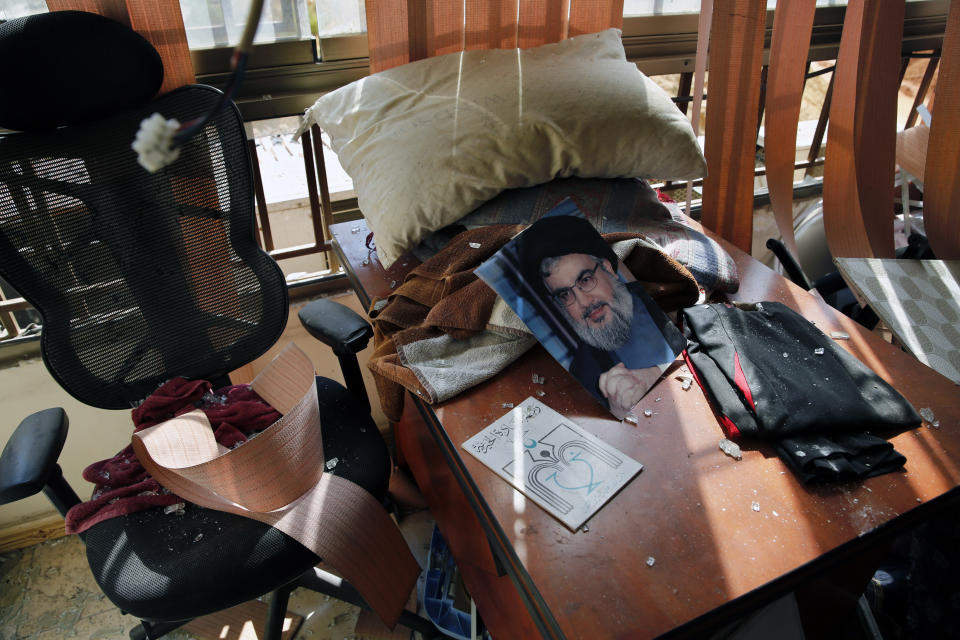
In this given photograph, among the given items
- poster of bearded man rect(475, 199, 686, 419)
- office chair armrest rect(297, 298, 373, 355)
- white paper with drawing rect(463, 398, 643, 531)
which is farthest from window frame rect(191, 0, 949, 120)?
white paper with drawing rect(463, 398, 643, 531)

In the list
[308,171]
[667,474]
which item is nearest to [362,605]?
[667,474]

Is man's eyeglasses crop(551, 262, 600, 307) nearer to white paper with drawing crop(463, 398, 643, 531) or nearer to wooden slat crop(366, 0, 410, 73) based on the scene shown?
white paper with drawing crop(463, 398, 643, 531)

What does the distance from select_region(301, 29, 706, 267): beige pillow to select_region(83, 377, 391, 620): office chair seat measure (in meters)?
0.62

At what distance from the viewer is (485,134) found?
1323 millimetres

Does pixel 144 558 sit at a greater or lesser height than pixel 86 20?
lesser

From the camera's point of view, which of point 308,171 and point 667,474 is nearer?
point 667,474

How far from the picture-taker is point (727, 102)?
5.64 feet

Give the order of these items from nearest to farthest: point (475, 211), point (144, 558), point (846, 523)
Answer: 1. point (846, 523)
2. point (144, 558)
3. point (475, 211)

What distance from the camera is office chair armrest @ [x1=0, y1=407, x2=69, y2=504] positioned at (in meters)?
1.01

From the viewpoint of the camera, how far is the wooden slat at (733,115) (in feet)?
→ 5.39

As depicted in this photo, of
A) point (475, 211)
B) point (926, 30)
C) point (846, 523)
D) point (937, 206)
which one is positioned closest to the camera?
point (846, 523)

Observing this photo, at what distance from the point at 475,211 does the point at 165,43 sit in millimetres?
737

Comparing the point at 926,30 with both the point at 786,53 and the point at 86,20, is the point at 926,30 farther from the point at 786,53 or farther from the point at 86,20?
the point at 86,20

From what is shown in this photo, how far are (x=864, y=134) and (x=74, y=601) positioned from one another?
8.25 ft
